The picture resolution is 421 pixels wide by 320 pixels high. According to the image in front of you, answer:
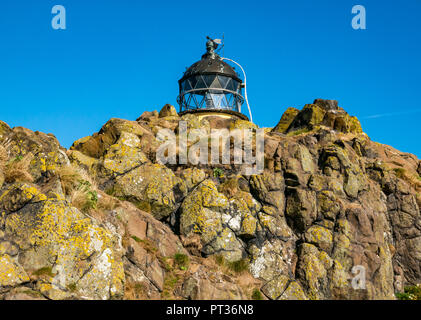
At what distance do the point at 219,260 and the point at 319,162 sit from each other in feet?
30.5

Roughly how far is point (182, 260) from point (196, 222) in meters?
2.29

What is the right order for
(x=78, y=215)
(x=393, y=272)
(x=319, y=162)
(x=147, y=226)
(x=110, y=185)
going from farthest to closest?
(x=319, y=162) < (x=393, y=272) < (x=110, y=185) < (x=147, y=226) < (x=78, y=215)

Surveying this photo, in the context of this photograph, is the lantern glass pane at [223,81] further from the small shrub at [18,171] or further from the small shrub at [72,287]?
the small shrub at [72,287]

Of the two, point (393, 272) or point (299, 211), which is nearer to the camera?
point (299, 211)

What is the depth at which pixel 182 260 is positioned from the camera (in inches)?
640

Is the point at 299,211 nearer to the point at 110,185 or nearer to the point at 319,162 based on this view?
the point at 319,162

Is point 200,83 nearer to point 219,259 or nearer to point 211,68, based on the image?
point 211,68

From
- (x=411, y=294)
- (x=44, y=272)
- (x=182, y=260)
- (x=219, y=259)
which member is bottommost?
(x=411, y=294)

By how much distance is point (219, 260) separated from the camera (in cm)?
1730

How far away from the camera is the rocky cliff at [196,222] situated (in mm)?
12711

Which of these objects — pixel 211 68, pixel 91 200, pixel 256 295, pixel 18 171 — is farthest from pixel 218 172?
pixel 211 68

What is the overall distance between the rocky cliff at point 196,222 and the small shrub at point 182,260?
57mm

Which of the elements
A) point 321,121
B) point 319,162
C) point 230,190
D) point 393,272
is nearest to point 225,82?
point 321,121

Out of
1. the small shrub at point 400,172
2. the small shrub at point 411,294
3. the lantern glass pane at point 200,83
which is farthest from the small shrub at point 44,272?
the lantern glass pane at point 200,83
